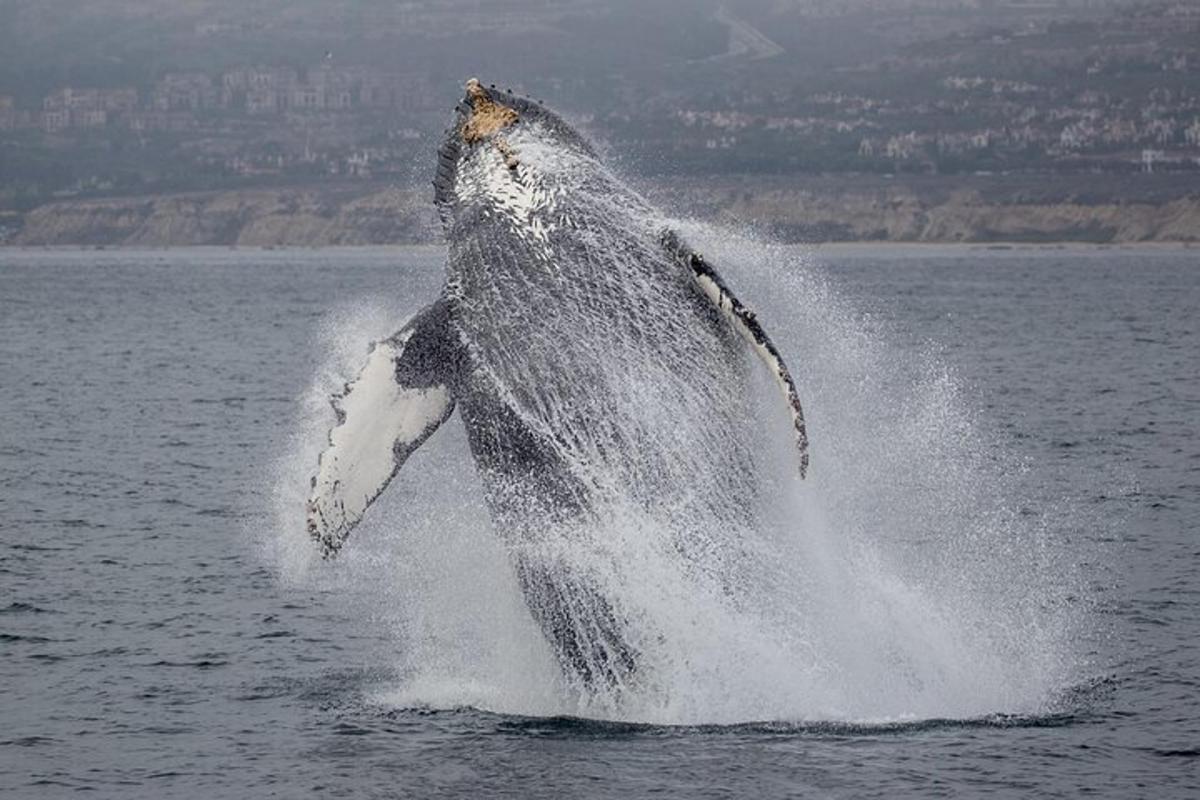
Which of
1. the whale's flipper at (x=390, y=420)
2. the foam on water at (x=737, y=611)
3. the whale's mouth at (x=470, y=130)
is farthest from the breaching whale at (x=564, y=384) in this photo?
the whale's mouth at (x=470, y=130)

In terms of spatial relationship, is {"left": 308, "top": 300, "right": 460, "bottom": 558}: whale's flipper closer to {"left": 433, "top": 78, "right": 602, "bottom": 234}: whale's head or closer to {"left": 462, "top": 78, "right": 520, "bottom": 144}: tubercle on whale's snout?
{"left": 433, "top": 78, "right": 602, "bottom": 234}: whale's head

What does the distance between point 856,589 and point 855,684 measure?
112 centimetres

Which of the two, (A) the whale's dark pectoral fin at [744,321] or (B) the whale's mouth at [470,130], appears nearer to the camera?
(A) the whale's dark pectoral fin at [744,321]

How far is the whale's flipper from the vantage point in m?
17.6

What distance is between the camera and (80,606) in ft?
78.1

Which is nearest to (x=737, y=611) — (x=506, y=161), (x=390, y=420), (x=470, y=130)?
(x=390, y=420)

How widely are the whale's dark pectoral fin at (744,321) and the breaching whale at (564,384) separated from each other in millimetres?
22

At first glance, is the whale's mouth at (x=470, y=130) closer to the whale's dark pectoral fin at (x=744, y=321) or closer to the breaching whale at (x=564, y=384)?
the breaching whale at (x=564, y=384)

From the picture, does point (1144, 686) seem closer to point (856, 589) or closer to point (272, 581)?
point (856, 589)

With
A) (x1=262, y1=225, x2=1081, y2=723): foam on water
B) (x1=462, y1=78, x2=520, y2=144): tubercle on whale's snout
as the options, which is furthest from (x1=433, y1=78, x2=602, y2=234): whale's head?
(x1=262, y1=225, x2=1081, y2=723): foam on water

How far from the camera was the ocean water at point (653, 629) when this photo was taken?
16922 mm

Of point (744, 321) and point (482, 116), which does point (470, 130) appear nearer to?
point (482, 116)

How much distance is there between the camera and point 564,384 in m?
17.2

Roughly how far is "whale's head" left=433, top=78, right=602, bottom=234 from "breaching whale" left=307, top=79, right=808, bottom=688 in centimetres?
2
